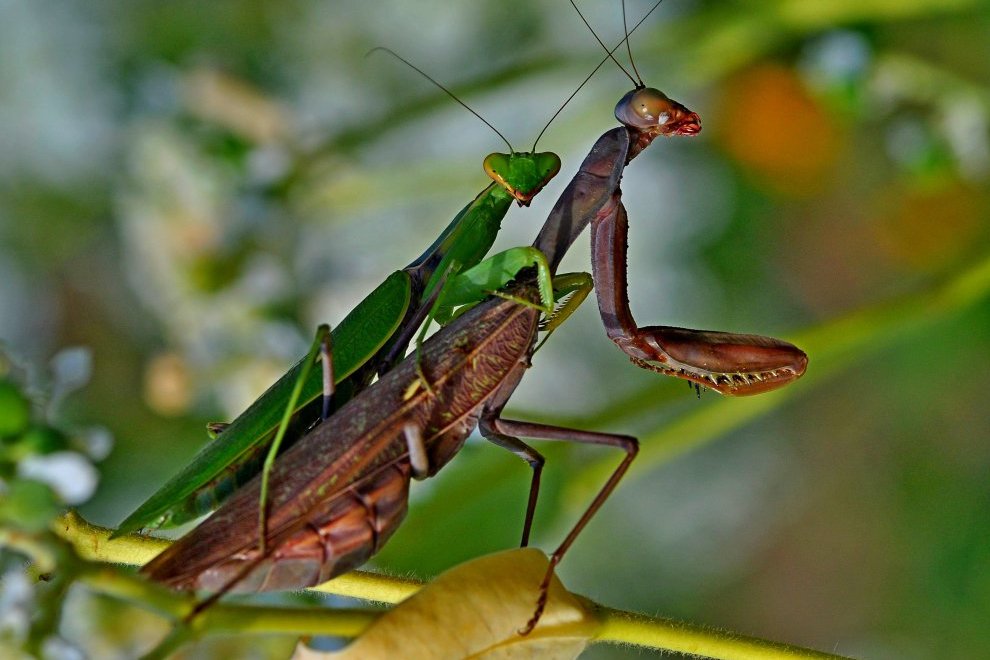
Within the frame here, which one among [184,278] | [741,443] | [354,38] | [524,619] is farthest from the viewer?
[741,443]

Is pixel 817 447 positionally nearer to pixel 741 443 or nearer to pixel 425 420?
pixel 741 443

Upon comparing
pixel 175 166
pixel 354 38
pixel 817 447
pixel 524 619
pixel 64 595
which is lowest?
pixel 524 619

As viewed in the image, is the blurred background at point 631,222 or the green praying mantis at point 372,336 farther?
the blurred background at point 631,222

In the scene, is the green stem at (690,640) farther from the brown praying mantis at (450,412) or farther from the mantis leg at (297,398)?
the mantis leg at (297,398)

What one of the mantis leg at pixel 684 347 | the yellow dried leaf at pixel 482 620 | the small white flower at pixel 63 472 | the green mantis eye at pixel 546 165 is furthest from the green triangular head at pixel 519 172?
the small white flower at pixel 63 472

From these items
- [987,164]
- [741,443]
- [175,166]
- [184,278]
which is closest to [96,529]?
[184,278]

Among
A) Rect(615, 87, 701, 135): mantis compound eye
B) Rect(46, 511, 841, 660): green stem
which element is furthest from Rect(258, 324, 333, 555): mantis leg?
Rect(615, 87, 701, 135): mantis compound eye
